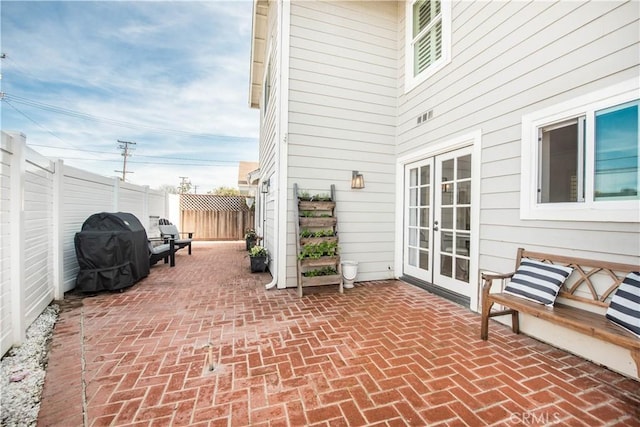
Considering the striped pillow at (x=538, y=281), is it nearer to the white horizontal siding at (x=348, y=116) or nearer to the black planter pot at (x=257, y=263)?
the white horizontal siding at (x=348, y=116)

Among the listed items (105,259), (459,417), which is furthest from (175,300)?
(459,417)

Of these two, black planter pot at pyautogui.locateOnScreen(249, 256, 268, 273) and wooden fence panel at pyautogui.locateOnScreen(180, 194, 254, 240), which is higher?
wooden fence panel at pyautogui.locateOnScreen(180, 194, 254, 240)

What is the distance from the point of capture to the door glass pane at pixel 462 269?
348 centimetres

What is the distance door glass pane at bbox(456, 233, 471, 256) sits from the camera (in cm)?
344

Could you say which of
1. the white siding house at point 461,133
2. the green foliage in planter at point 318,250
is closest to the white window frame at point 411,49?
the white siding house at point 461,133

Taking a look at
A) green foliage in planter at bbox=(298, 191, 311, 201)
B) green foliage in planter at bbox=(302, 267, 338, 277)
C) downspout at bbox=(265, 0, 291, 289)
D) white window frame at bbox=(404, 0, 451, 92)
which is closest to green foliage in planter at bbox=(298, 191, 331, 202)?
green foliage in planter at bbox=(298, 191, 311, 201)

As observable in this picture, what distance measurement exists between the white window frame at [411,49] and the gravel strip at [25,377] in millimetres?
5520

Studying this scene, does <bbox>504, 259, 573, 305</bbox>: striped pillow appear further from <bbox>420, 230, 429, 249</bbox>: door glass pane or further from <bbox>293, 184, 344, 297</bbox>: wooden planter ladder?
<bbox>293, 184, 344, 297</bbox>: wooden planter ladder

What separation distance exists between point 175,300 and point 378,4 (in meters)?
6.34

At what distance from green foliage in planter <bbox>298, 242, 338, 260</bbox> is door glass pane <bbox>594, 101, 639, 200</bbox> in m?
3.09

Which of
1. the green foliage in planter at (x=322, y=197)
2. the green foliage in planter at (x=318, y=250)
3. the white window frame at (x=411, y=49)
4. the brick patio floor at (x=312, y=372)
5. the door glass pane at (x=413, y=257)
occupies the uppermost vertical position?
the white window frame at (x=411, y=49)

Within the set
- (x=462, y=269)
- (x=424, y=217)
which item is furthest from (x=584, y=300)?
(x=424, y=217)

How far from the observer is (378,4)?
187 inches

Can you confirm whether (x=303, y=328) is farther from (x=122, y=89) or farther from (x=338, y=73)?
(x=122, y=89)
